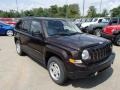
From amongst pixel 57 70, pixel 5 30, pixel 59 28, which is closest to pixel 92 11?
pixel 5 30

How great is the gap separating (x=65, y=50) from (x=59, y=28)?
1.40m

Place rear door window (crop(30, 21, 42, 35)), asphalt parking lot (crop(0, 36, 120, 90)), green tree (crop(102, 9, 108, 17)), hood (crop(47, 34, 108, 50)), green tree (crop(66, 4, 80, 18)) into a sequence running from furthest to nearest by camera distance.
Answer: green tree (crop(66, 4, 80, 18)) < green tree (crop(102, 9, 108, 17)) < rear door window (crop(30, 21, 42, 35)) < asphalt parking lot (crop(0, 36, 120, 90)) < hood (crop(47, 34, 108, 50))

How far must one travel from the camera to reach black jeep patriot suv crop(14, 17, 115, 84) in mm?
4426

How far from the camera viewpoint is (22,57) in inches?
314

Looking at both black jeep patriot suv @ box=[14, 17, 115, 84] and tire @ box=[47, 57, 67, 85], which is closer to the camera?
black jeep patriot suv @ box=[14, 17, 115, 84]

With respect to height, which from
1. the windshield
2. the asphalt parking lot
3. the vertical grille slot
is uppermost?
the windshield

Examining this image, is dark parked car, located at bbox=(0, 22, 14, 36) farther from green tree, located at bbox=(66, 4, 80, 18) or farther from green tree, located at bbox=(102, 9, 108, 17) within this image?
green tree, located at bbox=(102, 9, 108, 17)

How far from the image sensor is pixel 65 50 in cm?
456

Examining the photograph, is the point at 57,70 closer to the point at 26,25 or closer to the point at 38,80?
the point at 38,80

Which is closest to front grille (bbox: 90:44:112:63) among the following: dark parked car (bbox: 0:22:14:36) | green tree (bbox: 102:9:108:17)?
dark parked car (bbox: 0:22:14:36)

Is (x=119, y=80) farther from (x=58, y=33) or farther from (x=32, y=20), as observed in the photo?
(x=32, y=20)

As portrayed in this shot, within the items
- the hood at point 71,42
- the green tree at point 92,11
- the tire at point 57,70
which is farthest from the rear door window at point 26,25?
the green tree at point 92,11

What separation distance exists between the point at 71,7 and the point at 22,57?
6314cm

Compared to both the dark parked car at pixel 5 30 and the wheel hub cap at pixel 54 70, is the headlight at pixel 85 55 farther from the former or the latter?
the dark parked car at pixel 5 30
